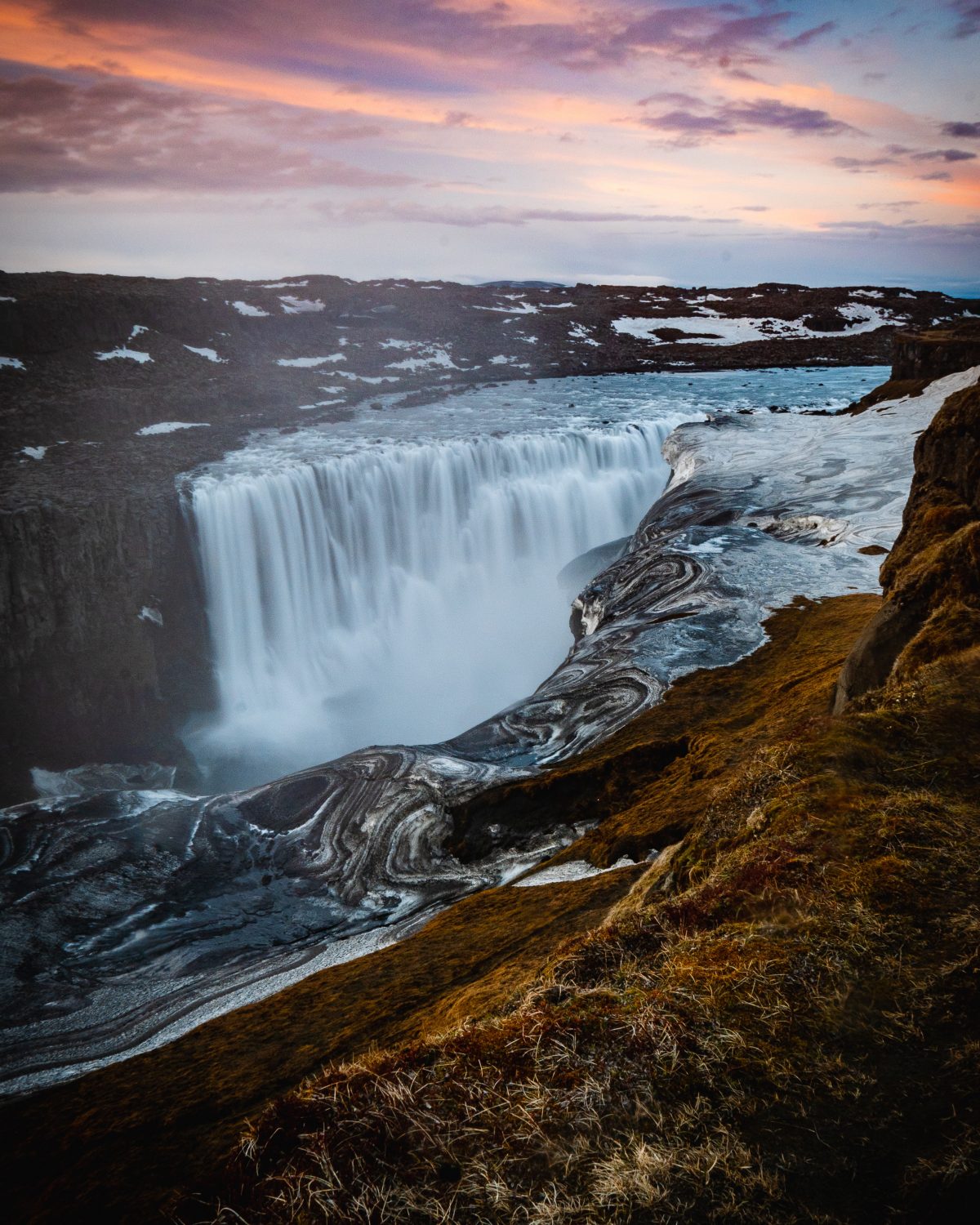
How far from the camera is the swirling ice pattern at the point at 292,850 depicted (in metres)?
8.00

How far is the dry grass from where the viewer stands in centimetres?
268

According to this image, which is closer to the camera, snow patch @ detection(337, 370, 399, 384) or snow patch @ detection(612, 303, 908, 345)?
snow patch @ detection(337, 370, 399, 384)

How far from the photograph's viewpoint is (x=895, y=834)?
13.7 ft

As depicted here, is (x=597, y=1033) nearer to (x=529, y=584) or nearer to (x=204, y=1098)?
(x=204, y=1098)

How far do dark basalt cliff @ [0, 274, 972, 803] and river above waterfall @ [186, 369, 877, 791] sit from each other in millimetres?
1667

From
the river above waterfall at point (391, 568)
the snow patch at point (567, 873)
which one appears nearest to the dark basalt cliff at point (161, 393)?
the river above waterfall at point (391, 568)

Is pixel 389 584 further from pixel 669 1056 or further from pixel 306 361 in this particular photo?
pixel 669 1056

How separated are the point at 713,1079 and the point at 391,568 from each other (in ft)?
85.9

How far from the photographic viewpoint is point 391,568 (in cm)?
2862

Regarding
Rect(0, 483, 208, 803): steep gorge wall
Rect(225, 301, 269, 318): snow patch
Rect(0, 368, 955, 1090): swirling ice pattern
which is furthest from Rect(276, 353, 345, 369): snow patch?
Rect(0, 368, 955, 1090): swirling ice pattern

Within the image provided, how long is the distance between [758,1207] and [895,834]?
2169 mm

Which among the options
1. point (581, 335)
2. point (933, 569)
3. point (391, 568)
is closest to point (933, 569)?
point (933, 569)

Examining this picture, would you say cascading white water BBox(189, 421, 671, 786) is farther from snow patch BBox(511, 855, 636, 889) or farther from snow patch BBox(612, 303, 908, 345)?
snow patch BBox(612, 303, 908, 345)

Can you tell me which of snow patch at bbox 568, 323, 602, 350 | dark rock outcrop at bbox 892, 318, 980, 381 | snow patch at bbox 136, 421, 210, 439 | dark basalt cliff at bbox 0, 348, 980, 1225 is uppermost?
snow patch at bbox 568, 323, 602, 350
